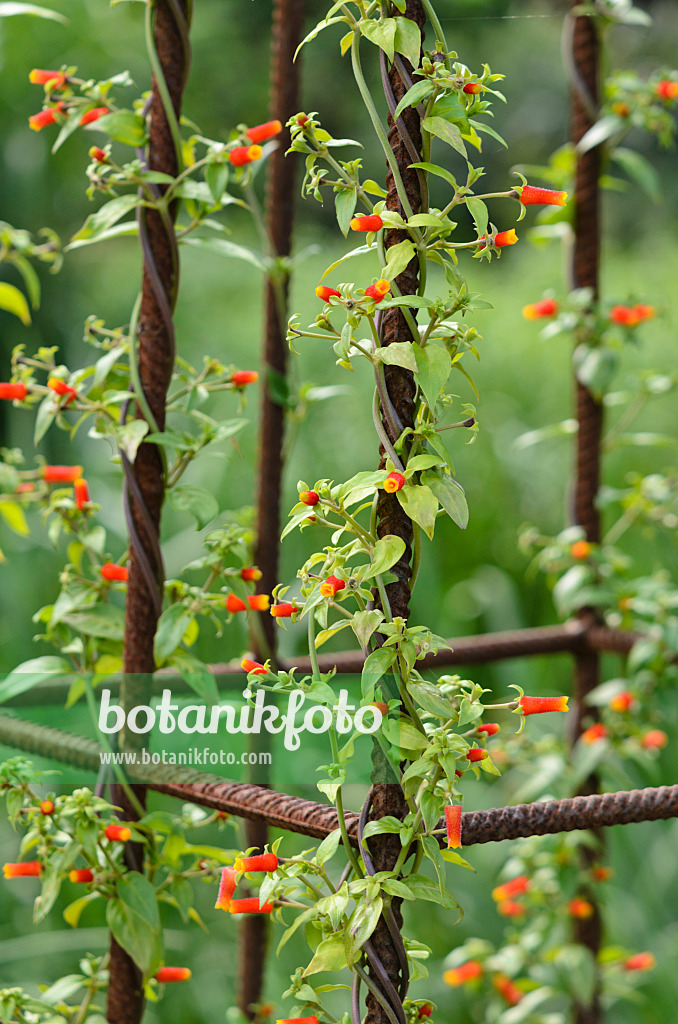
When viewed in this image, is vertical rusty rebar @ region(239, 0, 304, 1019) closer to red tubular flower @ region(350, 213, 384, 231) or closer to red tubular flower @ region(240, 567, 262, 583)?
red tubular flower @ region(240, 567, 262, 583)

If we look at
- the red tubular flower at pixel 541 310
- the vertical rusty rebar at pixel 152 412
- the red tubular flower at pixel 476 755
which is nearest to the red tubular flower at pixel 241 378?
the vertical rusty rebar at pixel 152 412

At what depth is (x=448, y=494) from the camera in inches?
13.2

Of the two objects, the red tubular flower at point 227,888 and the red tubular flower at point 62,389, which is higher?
the red tubular flower at point 62,389

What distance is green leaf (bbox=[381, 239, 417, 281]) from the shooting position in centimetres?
33

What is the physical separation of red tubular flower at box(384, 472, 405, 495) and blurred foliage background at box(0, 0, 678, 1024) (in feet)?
2.46

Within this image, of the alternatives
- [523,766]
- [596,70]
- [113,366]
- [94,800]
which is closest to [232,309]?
[596,70]

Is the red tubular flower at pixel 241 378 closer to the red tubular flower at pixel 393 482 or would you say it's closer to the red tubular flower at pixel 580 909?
the red tubular flower at pixel 393 482

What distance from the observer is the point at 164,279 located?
492 millimetres

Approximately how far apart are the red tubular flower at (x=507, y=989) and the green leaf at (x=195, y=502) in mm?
649

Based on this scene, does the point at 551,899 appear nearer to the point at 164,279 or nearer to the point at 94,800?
the point at 94,800

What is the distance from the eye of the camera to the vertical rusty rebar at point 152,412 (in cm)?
48

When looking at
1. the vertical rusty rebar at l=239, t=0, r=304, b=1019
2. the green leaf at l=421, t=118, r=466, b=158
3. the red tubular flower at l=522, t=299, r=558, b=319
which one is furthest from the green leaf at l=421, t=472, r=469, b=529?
the red tubular flower at l=522, t=299, r=558, b=319

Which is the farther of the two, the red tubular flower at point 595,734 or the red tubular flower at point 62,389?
the red tubular flower at point 595,734

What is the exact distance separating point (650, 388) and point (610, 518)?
736 mm
